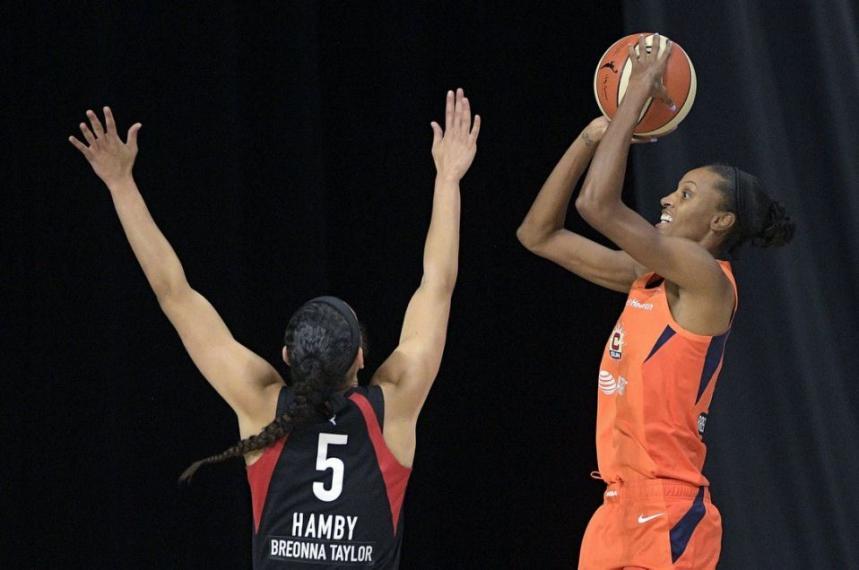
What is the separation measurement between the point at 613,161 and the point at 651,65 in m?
0.30

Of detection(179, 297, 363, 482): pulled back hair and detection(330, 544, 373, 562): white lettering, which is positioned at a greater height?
detection(179, 297, 363, 482): pulled back hair

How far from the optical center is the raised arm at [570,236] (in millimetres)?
4082

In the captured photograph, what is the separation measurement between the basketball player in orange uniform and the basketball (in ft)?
0.15

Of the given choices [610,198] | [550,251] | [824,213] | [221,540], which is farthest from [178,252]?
[824,213]

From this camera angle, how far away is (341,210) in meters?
5.41

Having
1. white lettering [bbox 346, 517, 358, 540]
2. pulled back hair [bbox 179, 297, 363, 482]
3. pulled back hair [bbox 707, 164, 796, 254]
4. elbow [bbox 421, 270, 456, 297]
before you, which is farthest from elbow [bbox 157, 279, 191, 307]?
pulled back hair [bbox 707, 164, 796, 254]

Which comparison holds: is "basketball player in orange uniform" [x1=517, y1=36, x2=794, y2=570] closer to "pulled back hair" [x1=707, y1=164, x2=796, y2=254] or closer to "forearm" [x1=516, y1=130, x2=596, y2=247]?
"pulled back hair" [x1=707, y1=164, x2=796, y2=254]

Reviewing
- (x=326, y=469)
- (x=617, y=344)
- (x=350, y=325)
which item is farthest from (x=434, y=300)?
(x=617, y=344)

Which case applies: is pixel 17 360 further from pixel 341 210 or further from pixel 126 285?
pixel 341 210

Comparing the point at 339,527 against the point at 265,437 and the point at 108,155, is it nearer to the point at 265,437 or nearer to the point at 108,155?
the point at 265,437

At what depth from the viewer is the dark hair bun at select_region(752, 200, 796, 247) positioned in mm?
3848

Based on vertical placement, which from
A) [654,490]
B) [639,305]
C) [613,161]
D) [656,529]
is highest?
[613,161]

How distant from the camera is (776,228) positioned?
3.85 metres

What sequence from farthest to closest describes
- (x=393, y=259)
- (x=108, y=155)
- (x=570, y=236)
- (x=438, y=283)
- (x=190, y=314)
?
(x=393, y=259), (x=570, y=236), (x=108, y=155), (x=438, y=283), (x=190, y=314)
